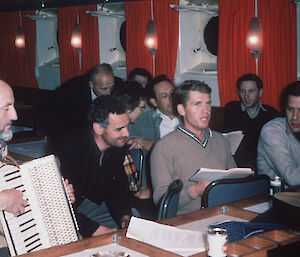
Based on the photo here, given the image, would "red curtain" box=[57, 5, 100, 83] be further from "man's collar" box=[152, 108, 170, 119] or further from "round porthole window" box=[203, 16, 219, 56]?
"man's collar" box=[152, 108, 170, 119]

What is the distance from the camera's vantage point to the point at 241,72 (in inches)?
257

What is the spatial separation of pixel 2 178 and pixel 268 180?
5.66 ft

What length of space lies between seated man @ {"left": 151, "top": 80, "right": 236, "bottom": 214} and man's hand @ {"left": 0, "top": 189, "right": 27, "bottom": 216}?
3.30ft

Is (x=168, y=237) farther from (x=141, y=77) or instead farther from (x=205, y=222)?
(x=141, y=77)

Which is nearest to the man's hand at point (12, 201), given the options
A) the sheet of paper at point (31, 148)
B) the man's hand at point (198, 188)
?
the man's hand at point (198, 188)

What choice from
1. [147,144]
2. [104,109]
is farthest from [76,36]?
[104,109]

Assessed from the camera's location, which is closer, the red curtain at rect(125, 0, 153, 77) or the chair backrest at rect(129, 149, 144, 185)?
the chair backrest at rect(129, 149, 144, 185)

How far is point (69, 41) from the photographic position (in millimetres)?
10664

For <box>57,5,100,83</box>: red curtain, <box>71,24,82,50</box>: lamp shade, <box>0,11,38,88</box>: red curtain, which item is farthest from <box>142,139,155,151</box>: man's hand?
<box>0,11,38,88</box>: red curtain

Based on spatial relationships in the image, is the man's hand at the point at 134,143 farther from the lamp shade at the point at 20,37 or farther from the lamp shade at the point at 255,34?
the lamp shade at the point at 20,37

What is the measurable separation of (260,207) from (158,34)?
5.97 metres

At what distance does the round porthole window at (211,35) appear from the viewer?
7816 mm

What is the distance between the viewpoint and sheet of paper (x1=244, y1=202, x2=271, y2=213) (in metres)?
2.38

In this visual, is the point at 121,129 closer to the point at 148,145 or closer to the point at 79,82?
the point at 148,145
